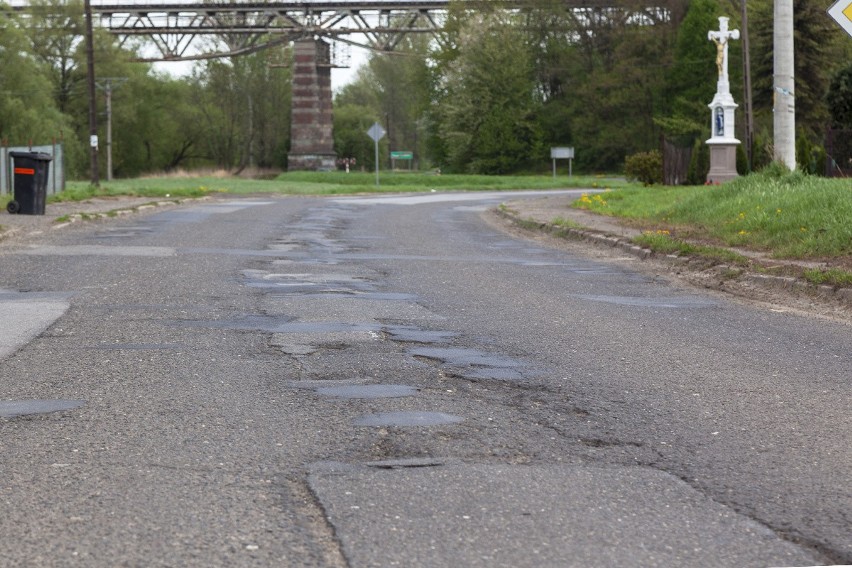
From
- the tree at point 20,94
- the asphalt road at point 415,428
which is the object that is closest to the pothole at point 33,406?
the asphalt road at point 415,428

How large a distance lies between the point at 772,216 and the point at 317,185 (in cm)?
4158

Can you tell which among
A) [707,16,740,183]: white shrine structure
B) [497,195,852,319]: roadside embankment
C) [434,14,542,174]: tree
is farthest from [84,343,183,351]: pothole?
[434,14,542,174]: tree

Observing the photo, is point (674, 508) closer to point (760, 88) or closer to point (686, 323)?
point (686, 323)

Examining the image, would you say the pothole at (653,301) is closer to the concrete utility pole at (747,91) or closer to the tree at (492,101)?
the concrete utility pole at (747,91)

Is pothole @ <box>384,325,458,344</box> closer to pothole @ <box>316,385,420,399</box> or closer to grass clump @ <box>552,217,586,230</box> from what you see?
pothole @ <box>316,385,420,399</box>

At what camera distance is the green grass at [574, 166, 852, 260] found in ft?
48.4

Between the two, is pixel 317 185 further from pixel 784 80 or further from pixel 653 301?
pixel 653 301

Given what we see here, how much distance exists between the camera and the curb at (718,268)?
11734mm

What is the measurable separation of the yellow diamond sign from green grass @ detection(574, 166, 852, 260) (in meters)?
4.80

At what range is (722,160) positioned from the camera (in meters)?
37.0

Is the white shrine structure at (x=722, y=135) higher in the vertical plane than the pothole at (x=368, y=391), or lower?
higher

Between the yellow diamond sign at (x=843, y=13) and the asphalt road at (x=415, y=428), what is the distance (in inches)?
97.2

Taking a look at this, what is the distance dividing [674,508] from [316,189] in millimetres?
47165

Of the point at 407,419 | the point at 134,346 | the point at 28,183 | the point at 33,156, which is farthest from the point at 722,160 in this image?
the point at 407,419
